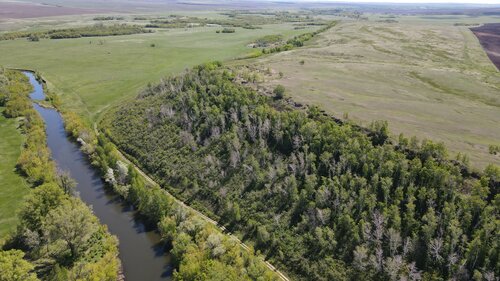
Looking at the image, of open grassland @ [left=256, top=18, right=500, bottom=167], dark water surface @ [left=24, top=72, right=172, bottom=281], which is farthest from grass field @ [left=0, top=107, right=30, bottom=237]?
open grassland @ [left=256, top=18, right=500, bottom=167]

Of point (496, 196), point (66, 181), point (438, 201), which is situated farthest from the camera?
point (66, 181)

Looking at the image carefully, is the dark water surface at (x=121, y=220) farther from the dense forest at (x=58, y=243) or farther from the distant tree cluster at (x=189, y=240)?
the dense forest at (x=58, y=243)

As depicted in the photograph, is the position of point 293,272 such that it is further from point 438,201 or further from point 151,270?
point 438,201

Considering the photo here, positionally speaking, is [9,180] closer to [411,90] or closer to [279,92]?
[279,92]

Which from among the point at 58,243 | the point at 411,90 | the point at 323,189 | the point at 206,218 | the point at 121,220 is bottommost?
the point at 121,220

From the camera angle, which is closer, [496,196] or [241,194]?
[496,196]

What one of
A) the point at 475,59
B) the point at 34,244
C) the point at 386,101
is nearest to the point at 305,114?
Result: the point at 386,101

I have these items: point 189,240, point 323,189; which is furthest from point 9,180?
point 323,189
